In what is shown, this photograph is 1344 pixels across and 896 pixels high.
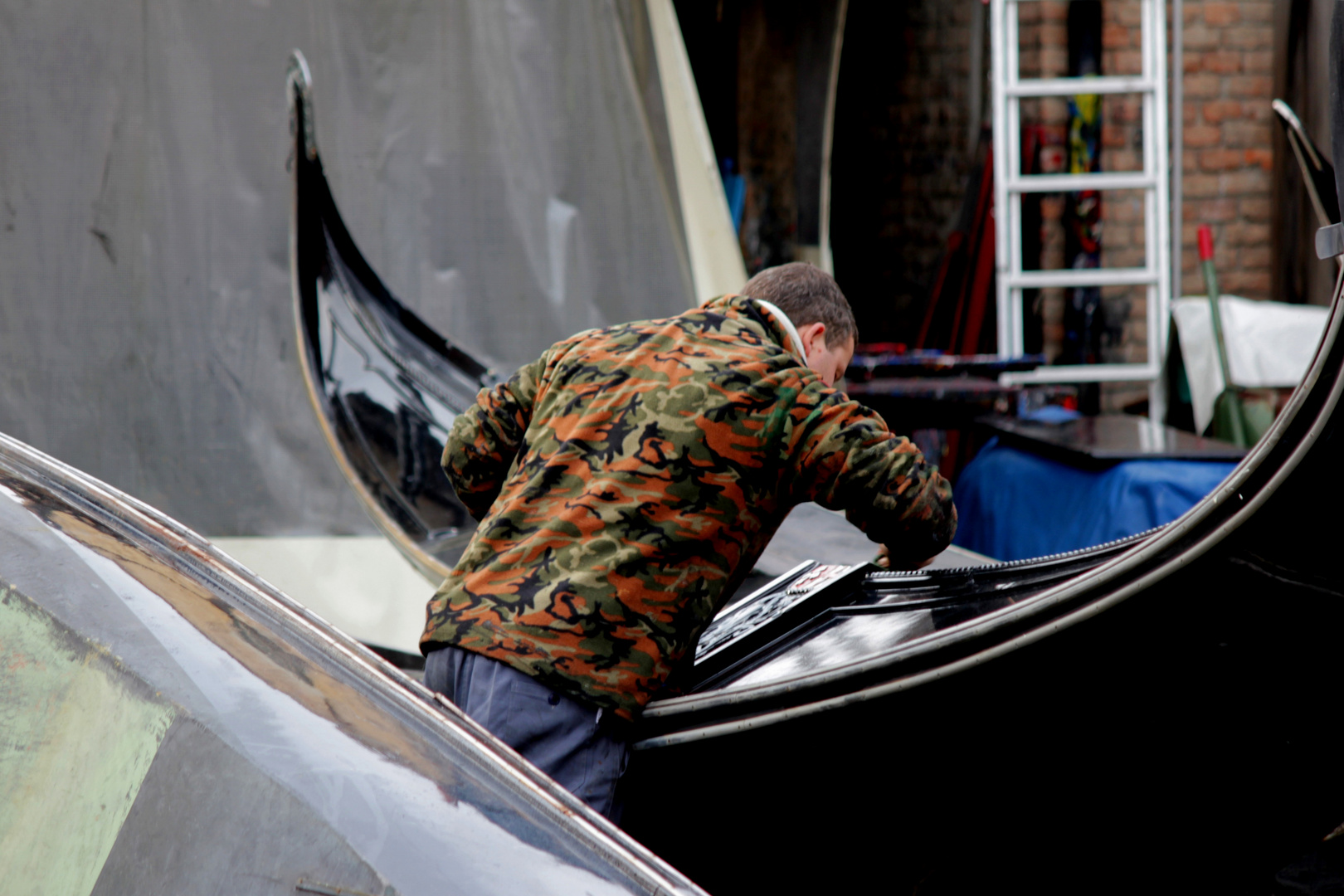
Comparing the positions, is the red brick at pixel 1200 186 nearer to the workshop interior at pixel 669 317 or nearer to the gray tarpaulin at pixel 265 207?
the workshop interior at pixel 669 317

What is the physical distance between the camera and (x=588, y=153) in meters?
3.01

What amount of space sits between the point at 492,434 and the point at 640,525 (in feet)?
0.95

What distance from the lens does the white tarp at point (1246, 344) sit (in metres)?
3.76

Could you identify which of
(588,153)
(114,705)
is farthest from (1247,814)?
(588,153)

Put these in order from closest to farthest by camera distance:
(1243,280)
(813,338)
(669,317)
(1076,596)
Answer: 1. (1076,596)
2. (813,338)
3. (669,317)
4. (1243,280)

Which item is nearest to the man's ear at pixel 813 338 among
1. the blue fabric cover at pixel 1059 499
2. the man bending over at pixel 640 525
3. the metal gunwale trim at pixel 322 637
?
the man bending over at pixel 640 525

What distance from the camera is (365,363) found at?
2785 mm

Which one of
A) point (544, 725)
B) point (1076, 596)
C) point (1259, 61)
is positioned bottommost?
point (544, 725)

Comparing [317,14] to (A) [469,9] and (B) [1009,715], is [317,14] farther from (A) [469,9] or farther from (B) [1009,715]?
(B) [1009,715]

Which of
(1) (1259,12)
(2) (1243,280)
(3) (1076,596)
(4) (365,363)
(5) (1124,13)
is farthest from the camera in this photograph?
(2) (1243,280)

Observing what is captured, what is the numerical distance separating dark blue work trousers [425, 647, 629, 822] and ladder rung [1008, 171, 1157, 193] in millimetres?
3383

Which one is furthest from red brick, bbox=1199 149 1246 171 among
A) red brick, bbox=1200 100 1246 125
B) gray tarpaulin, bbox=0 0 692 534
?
gray tarpaulin, bbox=0 0 692 534

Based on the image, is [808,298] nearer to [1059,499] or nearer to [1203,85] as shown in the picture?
[1059,499]

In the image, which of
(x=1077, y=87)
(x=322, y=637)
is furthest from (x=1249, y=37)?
(x=322, y=637)
